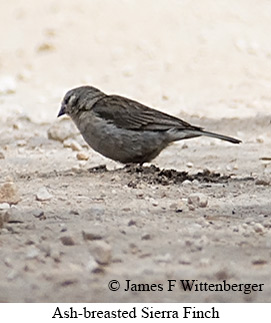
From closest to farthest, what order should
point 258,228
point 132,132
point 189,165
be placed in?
1. point 258,228
2. point 132,132
3. point 189,165

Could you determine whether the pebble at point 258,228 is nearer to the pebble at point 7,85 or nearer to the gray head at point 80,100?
the gray head at point 80,100

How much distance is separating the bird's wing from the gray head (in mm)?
88

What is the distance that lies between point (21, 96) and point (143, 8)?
399 centimetres

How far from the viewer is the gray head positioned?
7047 millimetres

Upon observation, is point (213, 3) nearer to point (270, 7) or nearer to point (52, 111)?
point (270, 7)

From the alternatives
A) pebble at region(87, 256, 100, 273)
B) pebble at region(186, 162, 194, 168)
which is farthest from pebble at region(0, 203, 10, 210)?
pebble at region(186, 162, 194, 168)

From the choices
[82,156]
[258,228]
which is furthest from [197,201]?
[82,156]

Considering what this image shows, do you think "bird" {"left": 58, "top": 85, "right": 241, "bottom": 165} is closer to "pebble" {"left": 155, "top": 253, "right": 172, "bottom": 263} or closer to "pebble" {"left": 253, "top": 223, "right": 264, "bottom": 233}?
"pebble" {"left": 253, "top": 223, "right": 264, "bottom": 233}

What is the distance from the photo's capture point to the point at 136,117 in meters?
6.86

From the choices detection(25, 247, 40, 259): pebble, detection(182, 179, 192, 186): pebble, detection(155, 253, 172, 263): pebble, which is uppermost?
detection(182, 179, 192, 186): pebble

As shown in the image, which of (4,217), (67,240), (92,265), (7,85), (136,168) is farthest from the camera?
(7,85)

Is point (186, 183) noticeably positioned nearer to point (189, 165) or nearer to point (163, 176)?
point (163, 176)

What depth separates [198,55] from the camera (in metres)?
13.1

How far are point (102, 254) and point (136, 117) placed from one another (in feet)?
8.58
